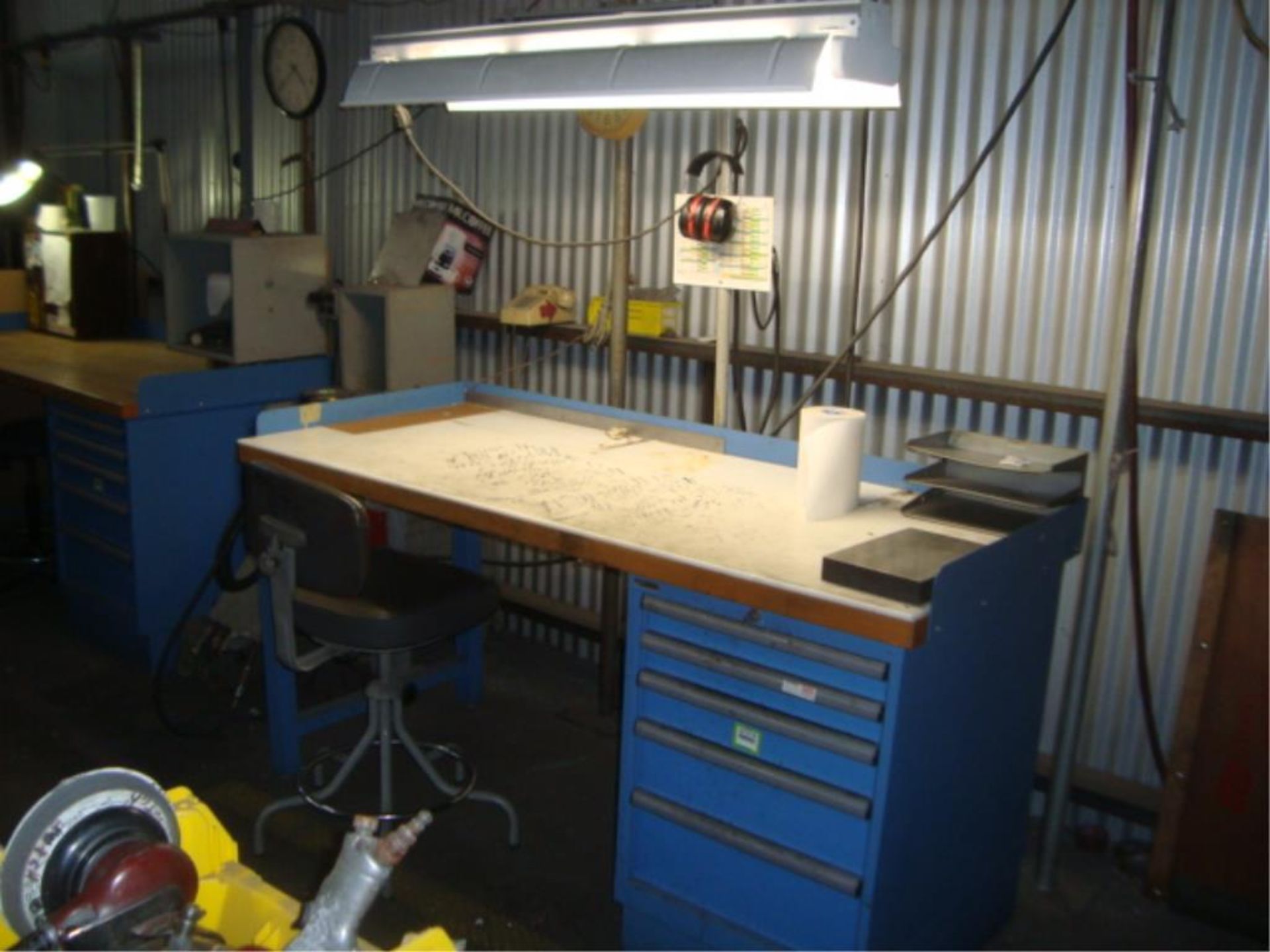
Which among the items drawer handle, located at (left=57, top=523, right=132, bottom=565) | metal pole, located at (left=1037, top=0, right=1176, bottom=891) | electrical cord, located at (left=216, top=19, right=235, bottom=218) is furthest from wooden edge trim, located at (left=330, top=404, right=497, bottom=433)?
electrical cord, located at (left=216, top=19, right=235, bottom=218)

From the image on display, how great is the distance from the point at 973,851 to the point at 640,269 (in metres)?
1.82

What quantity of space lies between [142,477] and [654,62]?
196 centimetres

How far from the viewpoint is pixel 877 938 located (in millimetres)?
1899

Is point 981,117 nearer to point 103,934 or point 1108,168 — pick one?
point 1108,168

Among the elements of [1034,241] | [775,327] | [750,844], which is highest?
[1034,241]

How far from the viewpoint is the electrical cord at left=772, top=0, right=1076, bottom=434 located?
2391 mm

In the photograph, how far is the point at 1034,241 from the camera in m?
2.63

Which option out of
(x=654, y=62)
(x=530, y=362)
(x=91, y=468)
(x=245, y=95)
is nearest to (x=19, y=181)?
(x=245, y=95)

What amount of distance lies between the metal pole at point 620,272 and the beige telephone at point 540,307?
0.96 feet

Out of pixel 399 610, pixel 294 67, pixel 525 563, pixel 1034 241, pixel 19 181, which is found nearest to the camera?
pixel 399 610

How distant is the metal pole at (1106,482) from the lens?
2225mm

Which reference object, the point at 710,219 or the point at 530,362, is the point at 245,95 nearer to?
the point at 530,362

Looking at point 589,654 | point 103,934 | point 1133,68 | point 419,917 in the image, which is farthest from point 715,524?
point 589,654

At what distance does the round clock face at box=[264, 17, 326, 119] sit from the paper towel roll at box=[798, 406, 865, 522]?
2497 millimetres
